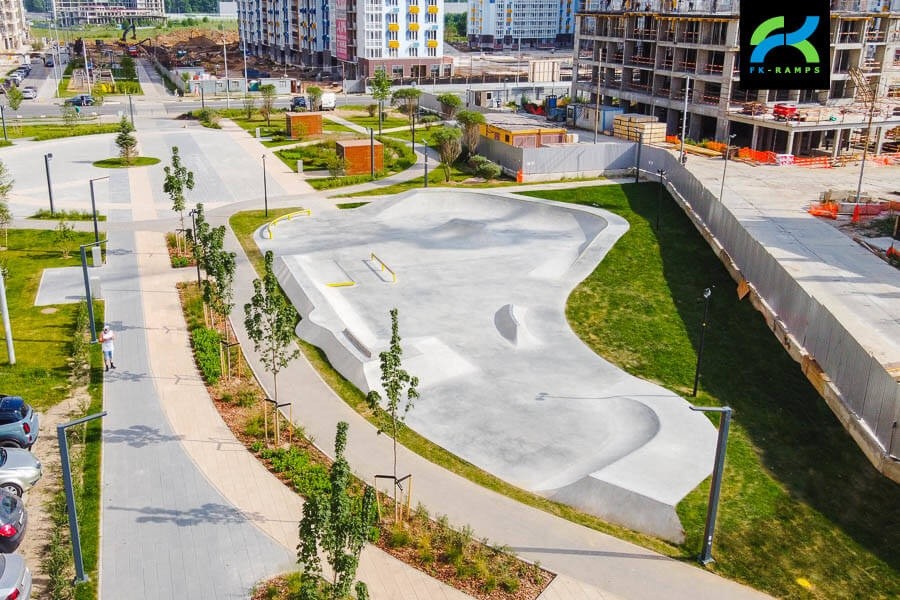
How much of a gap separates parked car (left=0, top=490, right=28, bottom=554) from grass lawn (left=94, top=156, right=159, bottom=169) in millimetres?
41481

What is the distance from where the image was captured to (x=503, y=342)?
88.3 feet

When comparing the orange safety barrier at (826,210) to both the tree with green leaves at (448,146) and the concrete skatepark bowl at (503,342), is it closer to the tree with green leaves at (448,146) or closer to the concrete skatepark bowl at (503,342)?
the concrete skatepark bowl at (503,342)

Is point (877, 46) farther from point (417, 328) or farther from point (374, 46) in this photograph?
point (417, 328)

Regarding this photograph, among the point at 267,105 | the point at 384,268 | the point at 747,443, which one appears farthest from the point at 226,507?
the point at 267,105

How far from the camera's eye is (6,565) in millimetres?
14133

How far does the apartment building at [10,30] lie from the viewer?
150 metres

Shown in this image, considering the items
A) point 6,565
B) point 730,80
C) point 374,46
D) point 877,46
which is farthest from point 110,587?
point 374,46

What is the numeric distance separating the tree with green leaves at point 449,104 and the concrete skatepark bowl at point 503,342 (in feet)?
106

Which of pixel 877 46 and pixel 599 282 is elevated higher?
pixel 877 46

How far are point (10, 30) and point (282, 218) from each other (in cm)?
14546

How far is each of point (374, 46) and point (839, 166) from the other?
62465 mm

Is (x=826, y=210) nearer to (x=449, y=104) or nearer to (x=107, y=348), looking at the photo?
(x=107, y=348)

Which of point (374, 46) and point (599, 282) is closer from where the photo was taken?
point (599, 282)

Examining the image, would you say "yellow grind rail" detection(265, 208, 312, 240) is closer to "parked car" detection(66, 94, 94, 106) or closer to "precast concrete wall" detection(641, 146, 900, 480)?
"precast concrete wall" detection(641, 146, 900, 480)
